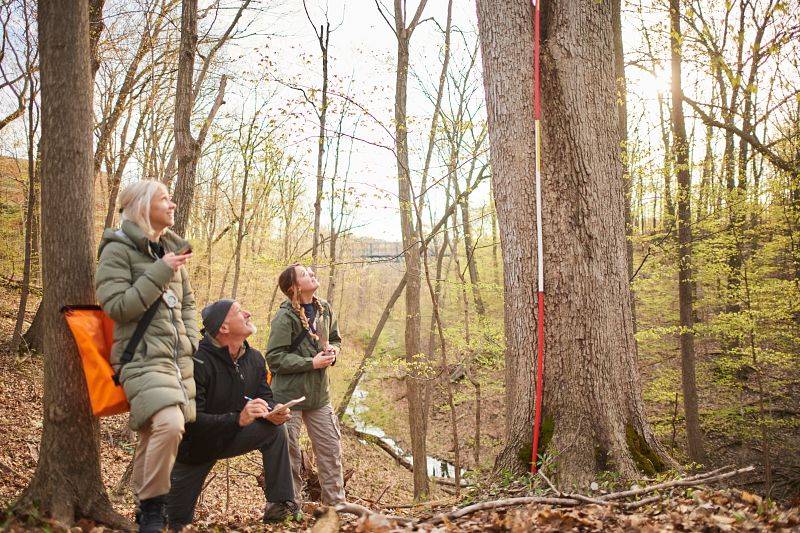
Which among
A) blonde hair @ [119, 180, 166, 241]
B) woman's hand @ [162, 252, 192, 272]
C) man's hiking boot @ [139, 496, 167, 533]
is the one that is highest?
blonde hair @ [119, 180, 166, 241]

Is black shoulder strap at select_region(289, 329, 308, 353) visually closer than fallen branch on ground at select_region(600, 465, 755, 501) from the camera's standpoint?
No

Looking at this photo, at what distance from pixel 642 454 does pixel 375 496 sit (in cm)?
923

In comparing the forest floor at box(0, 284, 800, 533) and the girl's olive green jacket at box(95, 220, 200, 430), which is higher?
the girl's olive green jacket at box(95, 220, 200, 430)

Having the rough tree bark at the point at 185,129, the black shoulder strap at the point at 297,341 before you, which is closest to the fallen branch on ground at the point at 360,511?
the black shoulder strap at the point at 297,341

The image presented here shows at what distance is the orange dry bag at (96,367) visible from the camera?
117 inches

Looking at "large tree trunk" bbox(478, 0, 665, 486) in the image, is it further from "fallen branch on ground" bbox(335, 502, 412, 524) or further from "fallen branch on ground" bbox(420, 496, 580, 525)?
"fallen branch on ground" bbox(335, 502, 412, 524)

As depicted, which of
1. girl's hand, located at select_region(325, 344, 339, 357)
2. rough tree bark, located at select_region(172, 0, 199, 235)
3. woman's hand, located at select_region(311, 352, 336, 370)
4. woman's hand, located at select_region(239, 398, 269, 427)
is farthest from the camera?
rough tree bark, located at select_region(172, 0, 199, 235)

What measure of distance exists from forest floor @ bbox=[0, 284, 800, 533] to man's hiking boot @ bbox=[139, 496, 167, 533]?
0.80 feet

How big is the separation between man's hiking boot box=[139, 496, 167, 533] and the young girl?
4.83 feet

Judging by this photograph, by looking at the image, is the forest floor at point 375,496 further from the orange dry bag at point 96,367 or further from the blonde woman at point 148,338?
the orange dry bag at point 96,367

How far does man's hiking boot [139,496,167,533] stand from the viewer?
2945 millimetres

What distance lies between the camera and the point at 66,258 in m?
3.33

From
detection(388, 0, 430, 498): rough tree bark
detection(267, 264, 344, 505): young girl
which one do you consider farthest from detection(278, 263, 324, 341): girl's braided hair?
detection(388, 0, 430, 498): rough tree bark

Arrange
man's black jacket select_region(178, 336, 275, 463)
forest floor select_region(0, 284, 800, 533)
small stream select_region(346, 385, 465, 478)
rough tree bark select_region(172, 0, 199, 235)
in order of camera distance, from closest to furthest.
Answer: forest floor select_region(0, 284, 800, 533) < man's black jacket select_region(178, 336, 275, 463) < rough tree bark select_region(172, 0, 199, 235) < small stream select_region(346, 385, 465, 478)
